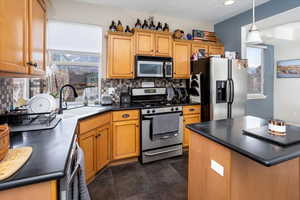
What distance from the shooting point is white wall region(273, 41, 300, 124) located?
4.61m

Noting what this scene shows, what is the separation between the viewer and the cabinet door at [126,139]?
251cm

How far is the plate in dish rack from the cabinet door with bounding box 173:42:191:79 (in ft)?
7.46

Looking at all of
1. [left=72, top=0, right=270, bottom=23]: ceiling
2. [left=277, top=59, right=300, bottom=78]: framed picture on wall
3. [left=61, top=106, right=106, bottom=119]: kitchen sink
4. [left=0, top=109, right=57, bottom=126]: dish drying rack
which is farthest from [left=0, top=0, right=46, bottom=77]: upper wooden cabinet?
[left=277, top=59, right=300, bottom=78]: framed picture on wall

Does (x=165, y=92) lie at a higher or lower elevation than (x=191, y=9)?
lower

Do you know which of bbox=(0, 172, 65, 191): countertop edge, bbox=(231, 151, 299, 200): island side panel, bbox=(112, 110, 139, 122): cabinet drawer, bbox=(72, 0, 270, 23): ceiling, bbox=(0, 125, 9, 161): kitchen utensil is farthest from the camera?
bbox=(72, 0, 270, 23): ceiling

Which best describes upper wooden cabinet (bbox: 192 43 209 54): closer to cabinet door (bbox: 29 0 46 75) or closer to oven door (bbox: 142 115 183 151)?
oven door (bbox: 142 115 183 151)

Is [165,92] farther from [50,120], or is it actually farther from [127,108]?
[50,120]

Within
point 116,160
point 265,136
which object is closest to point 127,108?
point 116,160

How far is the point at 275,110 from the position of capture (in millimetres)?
4789

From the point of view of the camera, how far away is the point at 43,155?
86cm

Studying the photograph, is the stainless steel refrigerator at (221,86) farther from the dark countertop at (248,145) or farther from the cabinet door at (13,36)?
the cabinet door at (13,36)

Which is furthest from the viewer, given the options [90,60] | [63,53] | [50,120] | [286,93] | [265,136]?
[286,93]

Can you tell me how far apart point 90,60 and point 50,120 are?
1.76 metres

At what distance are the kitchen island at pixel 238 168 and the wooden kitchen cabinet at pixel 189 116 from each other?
4.85 ft
